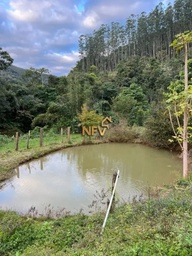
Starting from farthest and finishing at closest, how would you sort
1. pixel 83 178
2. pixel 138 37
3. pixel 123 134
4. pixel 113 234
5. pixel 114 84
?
pixel 138 37, pixel 114 84, pixel 123 134, pixel 83 178, pixel 113 234

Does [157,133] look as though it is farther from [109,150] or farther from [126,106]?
[126,106]

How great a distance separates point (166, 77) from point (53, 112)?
13812 millimetres

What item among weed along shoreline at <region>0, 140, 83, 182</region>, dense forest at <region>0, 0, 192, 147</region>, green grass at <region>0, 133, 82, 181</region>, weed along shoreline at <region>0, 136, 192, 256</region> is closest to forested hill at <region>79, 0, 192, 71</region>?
dense forest at <region>0, 0, 192, 147</region>

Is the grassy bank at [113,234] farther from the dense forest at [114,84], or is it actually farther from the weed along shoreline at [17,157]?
the dense forest at [114,84]

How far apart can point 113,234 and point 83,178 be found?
5132 millimetres

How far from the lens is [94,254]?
2.85 meters

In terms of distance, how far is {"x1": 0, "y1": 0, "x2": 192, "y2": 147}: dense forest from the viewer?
19.0m

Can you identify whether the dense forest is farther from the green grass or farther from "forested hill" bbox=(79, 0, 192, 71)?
the green grass

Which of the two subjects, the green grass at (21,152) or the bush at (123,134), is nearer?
the green grass at (21,152)

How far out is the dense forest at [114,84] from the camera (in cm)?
1903

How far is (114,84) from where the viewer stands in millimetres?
28234

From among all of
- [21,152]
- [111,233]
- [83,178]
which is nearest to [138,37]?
[21,152]

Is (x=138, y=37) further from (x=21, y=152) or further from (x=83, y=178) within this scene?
(x=83, y=178)
